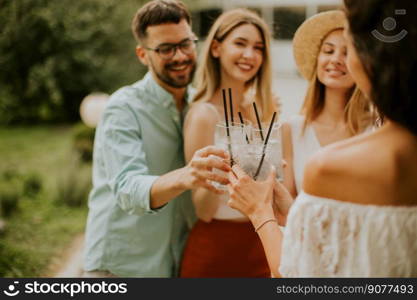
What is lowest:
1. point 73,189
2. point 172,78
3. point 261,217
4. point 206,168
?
point 73,189

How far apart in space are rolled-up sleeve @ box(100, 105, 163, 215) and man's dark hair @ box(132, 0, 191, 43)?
39 centimetres

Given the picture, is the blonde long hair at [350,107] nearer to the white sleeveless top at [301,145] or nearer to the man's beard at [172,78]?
the white sleeveless top at [301,145]

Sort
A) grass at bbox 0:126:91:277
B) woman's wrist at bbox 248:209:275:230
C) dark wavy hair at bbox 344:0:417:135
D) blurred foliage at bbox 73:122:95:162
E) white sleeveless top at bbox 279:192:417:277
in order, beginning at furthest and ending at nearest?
blurred foliage at bbox 73:122:95:162, grass at bbox 0:126:91:277, woman's wrist at bbox 248:209:275:230, white sleeveless top at bbox 279:192:417:277, dark wavy hair at bbox 344:0:417:135

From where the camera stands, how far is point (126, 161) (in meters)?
Answer: 1.92

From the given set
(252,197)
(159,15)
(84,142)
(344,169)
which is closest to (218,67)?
(159,15)

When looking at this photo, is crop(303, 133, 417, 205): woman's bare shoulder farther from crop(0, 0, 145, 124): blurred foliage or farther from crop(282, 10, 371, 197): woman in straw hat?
crop(0, 0, 145, 124): blurred foliage

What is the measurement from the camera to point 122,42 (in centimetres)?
664

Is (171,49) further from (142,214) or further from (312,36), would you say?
(142,214)

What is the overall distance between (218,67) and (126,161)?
71 centimetres

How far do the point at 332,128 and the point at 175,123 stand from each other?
749 mm

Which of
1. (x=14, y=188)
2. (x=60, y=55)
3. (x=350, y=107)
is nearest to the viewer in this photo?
(x=350, y=107)

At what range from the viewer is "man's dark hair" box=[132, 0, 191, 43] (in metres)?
2.10

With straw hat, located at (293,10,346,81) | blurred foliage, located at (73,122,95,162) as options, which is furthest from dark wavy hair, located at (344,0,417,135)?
blurred foliage, located at (73,122,95,162)

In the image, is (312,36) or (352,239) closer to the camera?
(352,239)
